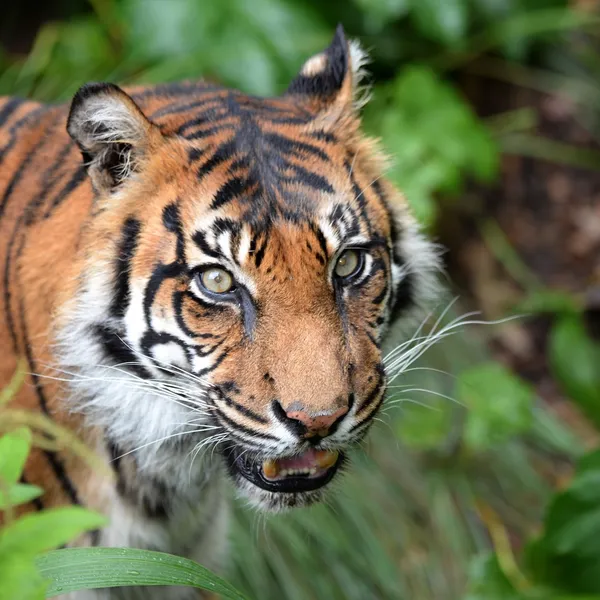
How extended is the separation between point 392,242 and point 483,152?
1762 millimetres

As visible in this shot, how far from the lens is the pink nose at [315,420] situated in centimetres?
149

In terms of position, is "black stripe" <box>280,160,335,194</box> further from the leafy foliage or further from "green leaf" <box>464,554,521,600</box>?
"green leaf" <box>464,554,521,600</box>

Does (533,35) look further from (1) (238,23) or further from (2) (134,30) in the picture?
(2) (134,30)

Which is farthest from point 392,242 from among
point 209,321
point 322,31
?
point 322,31

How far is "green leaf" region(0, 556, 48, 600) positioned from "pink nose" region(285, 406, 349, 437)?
0.66 meters

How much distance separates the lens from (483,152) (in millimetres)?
3529

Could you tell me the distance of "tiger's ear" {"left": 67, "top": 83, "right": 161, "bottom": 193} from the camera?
164 centimetres

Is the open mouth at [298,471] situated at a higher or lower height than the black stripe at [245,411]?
lower

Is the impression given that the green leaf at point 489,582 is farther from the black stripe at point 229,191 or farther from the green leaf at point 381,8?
the green leaf at point 381,8

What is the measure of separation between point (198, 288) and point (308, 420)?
0.35 m

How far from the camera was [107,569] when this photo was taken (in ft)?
4.06

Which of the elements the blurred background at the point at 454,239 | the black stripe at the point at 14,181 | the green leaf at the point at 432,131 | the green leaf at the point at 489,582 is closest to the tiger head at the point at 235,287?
the black stripe at the point at 14,181

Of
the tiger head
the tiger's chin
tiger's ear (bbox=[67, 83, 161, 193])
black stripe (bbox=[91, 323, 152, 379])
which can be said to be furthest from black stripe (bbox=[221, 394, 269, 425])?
tiger's ear (bbox=[67, 83, 161, 193])

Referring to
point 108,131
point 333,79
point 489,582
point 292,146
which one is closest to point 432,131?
point 333,79
